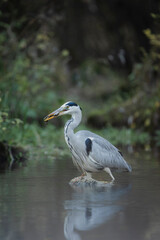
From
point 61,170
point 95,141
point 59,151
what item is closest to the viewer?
point 95,141

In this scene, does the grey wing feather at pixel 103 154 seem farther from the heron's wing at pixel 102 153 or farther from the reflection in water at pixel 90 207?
the reflection in water at pixel 90 207

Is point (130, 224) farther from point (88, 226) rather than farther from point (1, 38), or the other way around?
point (1, 38)

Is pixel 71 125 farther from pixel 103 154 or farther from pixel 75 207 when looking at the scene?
pixel 75 207

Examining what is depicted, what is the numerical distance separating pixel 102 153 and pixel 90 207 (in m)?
2.41

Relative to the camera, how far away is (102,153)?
8.78 m

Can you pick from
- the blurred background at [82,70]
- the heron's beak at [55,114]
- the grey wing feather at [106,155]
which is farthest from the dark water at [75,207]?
the blurred background at [82,70]

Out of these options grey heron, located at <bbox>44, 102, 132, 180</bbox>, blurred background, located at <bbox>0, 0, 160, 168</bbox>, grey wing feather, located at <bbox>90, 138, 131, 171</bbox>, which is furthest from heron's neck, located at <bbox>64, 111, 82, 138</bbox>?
blurred background, located at <bbox>0, 0, 160, 168</bbox>

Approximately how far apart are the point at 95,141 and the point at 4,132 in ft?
12.8

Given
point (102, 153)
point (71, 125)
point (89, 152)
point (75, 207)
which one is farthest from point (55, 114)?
point (75, 207)

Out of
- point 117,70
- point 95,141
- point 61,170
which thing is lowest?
point 117,70

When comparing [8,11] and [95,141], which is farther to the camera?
[8,11]

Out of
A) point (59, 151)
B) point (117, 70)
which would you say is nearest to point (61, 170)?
point (59, 151)

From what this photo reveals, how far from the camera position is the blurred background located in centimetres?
Result: 1561

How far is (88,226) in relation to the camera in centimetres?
539
